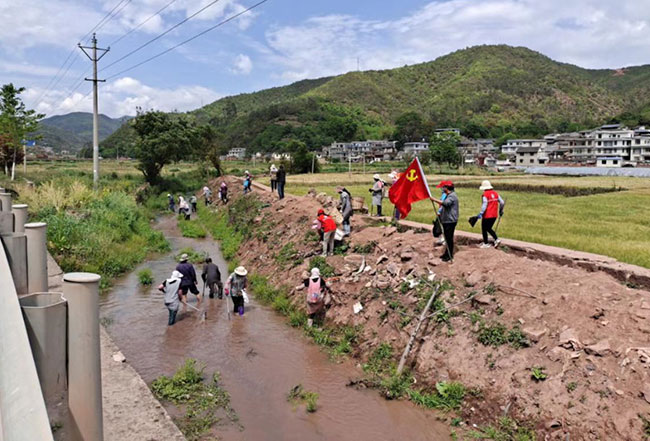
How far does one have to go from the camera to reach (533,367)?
7566 mm

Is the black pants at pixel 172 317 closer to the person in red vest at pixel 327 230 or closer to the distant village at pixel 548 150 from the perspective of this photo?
the person in red vest at pixel 327 230

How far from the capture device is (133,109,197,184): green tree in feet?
135

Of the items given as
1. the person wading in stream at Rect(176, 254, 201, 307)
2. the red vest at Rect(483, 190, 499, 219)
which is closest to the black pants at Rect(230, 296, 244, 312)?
the person wading in stream at Rect(176, 254, 201, 307)

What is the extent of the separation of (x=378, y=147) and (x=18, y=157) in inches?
3856

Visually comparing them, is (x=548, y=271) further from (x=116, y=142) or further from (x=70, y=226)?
(x=116, y=142)

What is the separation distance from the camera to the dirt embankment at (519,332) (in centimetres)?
672

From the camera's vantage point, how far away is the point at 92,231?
17062 mm

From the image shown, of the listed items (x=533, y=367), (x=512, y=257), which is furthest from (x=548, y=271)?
(x=533, y=367)

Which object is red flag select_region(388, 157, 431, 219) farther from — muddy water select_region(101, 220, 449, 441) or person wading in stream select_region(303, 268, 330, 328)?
muddy water select_region(101, 220, 449, 441)

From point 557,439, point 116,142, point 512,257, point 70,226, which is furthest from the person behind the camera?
point 116,142

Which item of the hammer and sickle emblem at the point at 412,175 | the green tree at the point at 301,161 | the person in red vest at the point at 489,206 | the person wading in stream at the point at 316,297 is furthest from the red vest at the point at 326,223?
the green tree at the point at 301,161

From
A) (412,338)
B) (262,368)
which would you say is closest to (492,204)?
(412,338)

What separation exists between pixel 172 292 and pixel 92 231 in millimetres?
7737

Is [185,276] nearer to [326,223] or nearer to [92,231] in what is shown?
[326,223]
